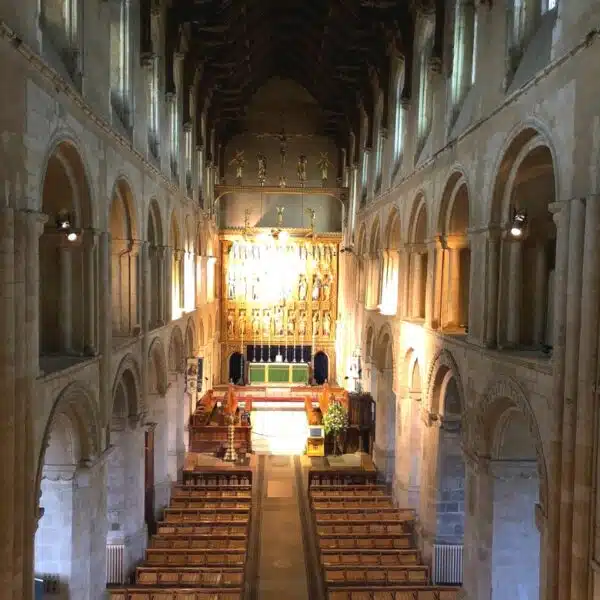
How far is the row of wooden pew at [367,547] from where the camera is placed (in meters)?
14.2

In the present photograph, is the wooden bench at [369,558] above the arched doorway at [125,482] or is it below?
below

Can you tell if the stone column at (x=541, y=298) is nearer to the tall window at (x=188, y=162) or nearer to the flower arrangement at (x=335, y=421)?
the flower arrangement at (x=335, y=421)

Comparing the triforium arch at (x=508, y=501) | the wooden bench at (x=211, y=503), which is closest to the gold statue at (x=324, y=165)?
the wooden bench at (x=211, y=503)

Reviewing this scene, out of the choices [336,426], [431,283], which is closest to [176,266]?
[336,426]

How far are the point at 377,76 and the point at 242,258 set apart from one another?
46.2 ft

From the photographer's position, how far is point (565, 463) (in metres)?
9.35

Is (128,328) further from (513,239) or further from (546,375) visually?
(546,375)

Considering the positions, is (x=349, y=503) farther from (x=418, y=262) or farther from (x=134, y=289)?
(x=134, y=289)

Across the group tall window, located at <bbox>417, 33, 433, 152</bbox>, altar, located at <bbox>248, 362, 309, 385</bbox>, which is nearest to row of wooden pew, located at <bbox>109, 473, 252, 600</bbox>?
tall window, located at <bbox>417, 33, 433, 152</bbox>

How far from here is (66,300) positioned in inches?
497

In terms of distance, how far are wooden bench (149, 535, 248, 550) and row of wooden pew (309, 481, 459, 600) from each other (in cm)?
202

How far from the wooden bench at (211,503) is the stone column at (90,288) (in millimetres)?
8427

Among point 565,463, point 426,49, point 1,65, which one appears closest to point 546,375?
point 565,463

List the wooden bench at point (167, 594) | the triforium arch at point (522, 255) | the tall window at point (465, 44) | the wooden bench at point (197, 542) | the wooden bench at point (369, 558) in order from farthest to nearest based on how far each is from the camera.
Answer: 1. the wooden bench at point (197, 542)
2. the wooden bench at point (369, 558)
3. the tall window at point (465, 44)
4. the wooden bench at point (167, 594)
5. the triforium arch at point (522, 255)
